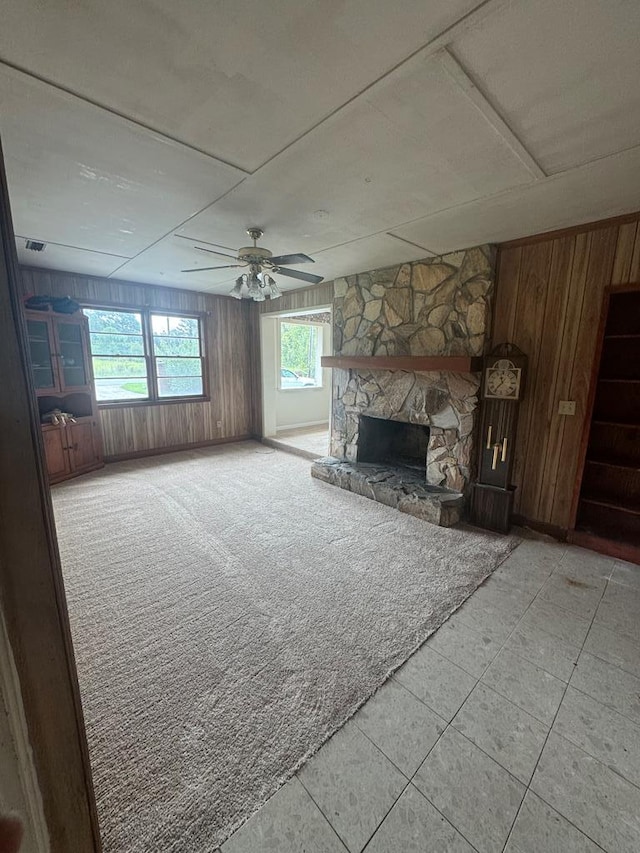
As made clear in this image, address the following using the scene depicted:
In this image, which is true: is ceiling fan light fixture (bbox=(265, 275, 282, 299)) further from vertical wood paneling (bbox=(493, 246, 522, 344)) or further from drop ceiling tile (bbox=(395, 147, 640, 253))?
vertical wood paneling (bbox=(493, 246, 522, 344))

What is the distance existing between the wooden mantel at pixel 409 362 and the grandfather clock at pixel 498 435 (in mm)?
185

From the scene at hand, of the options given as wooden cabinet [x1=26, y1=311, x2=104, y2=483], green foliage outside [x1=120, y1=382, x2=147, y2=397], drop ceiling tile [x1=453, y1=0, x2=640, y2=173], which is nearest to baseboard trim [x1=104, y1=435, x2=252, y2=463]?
wooden cabinet [x1=26, y1=311, x2=104, y2=483]

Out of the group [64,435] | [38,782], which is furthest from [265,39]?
[64,435]

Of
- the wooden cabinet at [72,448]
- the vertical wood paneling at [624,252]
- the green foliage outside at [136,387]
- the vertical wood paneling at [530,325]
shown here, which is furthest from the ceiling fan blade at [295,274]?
the green foliage outside at [136,387]

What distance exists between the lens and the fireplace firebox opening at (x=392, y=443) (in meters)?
4.39

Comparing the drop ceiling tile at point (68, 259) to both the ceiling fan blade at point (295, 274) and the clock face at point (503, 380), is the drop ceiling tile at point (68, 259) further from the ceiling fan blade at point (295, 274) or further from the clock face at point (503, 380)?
the clock face at point (503, 380)

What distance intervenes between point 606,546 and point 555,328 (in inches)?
69.1

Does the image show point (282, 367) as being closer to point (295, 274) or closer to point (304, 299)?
point (304, 299)

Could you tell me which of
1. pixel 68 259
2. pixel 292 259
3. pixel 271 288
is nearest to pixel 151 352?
pixel 68 259

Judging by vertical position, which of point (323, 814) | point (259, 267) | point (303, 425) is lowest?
point (323, 814)

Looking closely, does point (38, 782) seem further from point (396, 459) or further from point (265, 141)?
point (396, 459)

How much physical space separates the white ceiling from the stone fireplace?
30.8 inches

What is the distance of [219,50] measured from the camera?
1.21 metres

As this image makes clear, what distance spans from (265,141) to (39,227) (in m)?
2.33
